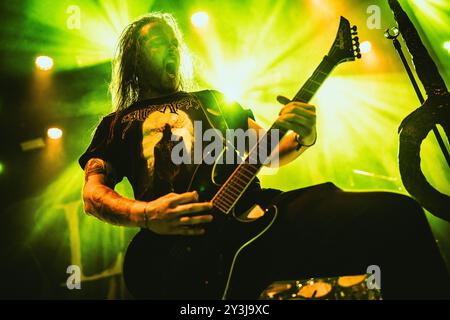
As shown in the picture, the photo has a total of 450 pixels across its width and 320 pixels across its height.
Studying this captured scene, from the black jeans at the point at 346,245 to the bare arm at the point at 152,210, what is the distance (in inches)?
11.1

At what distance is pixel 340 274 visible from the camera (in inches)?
55.2

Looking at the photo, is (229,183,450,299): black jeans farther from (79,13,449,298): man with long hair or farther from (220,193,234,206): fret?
(220,193,234,206): fret

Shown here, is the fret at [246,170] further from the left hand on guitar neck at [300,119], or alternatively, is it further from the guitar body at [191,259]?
the left hand on guitar neck at [300,119]

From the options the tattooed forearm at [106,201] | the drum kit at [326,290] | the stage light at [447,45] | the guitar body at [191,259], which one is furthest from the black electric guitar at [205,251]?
the stage light at [447,45]

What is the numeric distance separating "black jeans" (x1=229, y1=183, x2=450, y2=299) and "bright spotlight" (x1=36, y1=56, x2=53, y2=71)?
4374 mm

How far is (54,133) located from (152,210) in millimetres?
4385

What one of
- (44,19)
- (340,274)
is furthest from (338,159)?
(44,19)

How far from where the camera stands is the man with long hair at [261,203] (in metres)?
1.24

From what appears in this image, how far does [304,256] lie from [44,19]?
14.9ft

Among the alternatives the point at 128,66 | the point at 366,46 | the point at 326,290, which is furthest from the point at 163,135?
the point at 366,46

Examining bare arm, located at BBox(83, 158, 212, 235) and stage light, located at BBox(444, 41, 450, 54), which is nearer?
bare arm, located at BBox(83, 158, 212, 235)

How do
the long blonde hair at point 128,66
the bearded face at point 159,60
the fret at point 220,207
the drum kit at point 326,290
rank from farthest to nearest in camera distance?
the drum kit at point 326,290 → the long blonde hair at point 128,66 → the bearded face at point 159,60 → the fret at point 220,207

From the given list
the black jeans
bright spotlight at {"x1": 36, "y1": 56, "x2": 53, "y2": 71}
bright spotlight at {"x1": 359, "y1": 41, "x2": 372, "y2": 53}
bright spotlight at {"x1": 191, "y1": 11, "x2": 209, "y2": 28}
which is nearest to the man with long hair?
the black jeans

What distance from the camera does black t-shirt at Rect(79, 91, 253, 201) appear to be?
6.23 ft
